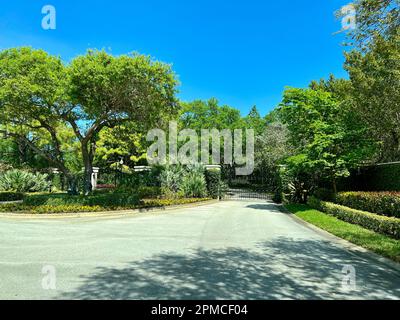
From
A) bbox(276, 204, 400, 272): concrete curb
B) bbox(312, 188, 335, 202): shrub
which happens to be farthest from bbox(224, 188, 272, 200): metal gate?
bbox(276, 204, 400, 272): concrete curb

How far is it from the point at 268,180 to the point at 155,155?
873 inches

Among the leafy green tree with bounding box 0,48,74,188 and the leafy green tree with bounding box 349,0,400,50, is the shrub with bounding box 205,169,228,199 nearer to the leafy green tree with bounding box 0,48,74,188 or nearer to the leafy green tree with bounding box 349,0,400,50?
the leafy green tree with bounding box 0,48,74,188

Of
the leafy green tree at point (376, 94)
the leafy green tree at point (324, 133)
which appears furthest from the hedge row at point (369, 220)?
the leafy green tree at point (376, 94)

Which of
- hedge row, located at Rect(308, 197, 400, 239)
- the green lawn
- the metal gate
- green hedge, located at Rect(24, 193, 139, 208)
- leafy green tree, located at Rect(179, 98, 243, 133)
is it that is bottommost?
the metal gate

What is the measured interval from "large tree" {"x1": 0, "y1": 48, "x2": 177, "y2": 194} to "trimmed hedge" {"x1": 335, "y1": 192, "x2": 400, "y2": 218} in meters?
11.6

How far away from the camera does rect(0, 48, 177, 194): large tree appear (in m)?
15.6

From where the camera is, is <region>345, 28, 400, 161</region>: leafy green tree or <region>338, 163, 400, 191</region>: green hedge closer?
<region>345, 28, 400, 161</region>: leafy green tree

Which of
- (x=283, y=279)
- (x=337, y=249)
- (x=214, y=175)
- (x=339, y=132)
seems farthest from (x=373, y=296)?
(x=214, y=175)

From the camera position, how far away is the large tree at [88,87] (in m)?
15.6

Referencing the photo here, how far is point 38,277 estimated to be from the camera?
549 cm

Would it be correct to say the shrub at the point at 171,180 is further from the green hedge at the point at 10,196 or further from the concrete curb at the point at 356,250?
the concrete curb at the point at 356,250

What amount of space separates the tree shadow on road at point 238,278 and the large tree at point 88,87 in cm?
1116

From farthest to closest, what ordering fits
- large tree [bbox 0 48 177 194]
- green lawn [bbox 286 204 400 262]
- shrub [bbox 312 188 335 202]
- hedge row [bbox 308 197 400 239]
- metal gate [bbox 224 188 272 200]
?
1. metal gate [bbox 224 188 272 200]
2. shrub [bbox 312 188 335 202]
3. large tree [bbox 0 48 177 194]
4. hedge row [bbox 308 197 400 239]
5. green lawn [bbox 286 204 400 262]
